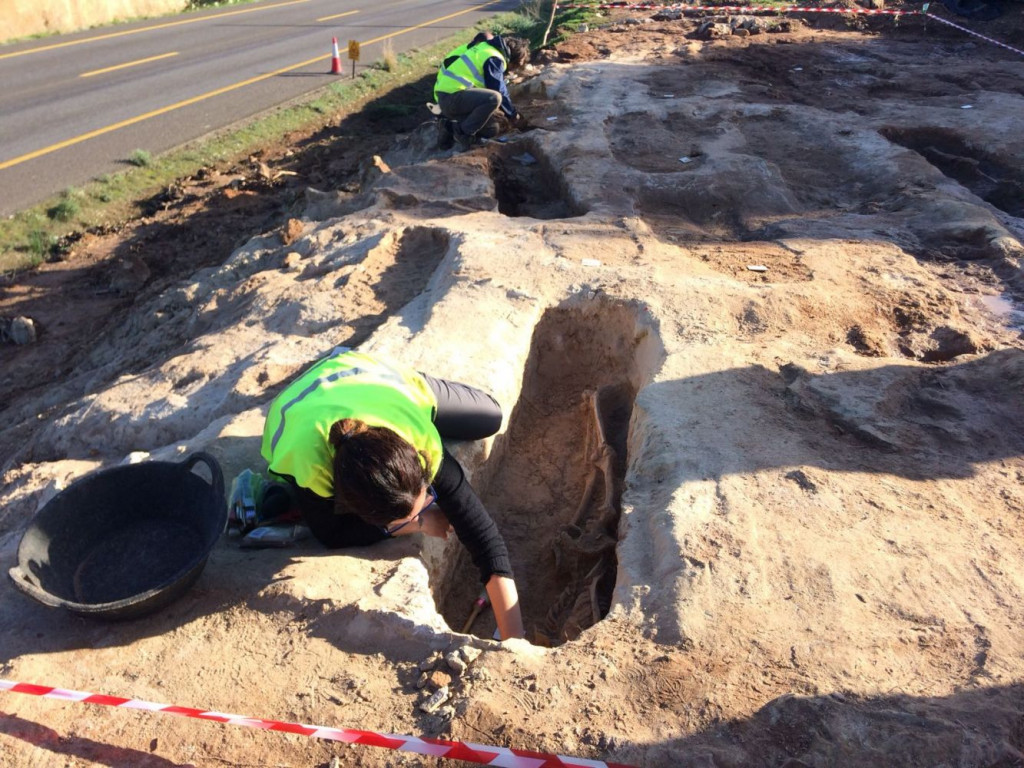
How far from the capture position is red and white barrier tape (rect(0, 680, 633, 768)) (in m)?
2.49

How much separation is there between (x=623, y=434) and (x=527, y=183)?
14.1 feet

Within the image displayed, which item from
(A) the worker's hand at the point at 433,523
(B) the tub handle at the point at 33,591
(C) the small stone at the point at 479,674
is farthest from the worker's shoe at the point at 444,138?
(C) the small stone at the point at 479,674

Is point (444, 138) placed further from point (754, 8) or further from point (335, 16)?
point (335, 16)

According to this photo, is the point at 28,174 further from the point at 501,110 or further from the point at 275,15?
the point at 275,15

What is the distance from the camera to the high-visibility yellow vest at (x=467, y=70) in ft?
29.0

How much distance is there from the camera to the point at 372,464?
2.61 metres

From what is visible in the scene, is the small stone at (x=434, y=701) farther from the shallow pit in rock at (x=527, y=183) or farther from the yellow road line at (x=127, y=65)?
the yellow road line at (x=127, y=65)

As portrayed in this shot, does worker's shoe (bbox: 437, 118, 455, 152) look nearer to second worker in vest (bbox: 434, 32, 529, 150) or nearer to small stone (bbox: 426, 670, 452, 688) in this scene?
second worker in vest (bbox: 434, 32, 529, 150)

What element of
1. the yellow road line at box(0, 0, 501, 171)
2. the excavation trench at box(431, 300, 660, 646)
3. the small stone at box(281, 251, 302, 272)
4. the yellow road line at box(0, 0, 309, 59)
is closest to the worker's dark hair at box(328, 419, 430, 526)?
the excavation trench at box(431, 300, 660, 646)

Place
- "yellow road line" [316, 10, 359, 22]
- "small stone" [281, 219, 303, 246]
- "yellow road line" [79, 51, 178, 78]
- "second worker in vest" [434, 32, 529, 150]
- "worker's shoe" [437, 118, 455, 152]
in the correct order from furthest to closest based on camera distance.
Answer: "yellow road line" [316, 10, 359, 22]
"yellow road line" [79, 51, 178, 78]
"worker's shoe" [437, 118, 455, 152]
"second worker in vest" [434, 32, 529, 150]
"small stone" [281, 219, 303, 246]

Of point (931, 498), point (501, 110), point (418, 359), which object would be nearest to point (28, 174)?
point (501, 110)

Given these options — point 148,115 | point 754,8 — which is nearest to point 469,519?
point 148,115

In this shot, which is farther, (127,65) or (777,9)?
(777,9)

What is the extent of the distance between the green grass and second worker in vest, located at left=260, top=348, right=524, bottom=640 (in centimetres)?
735
